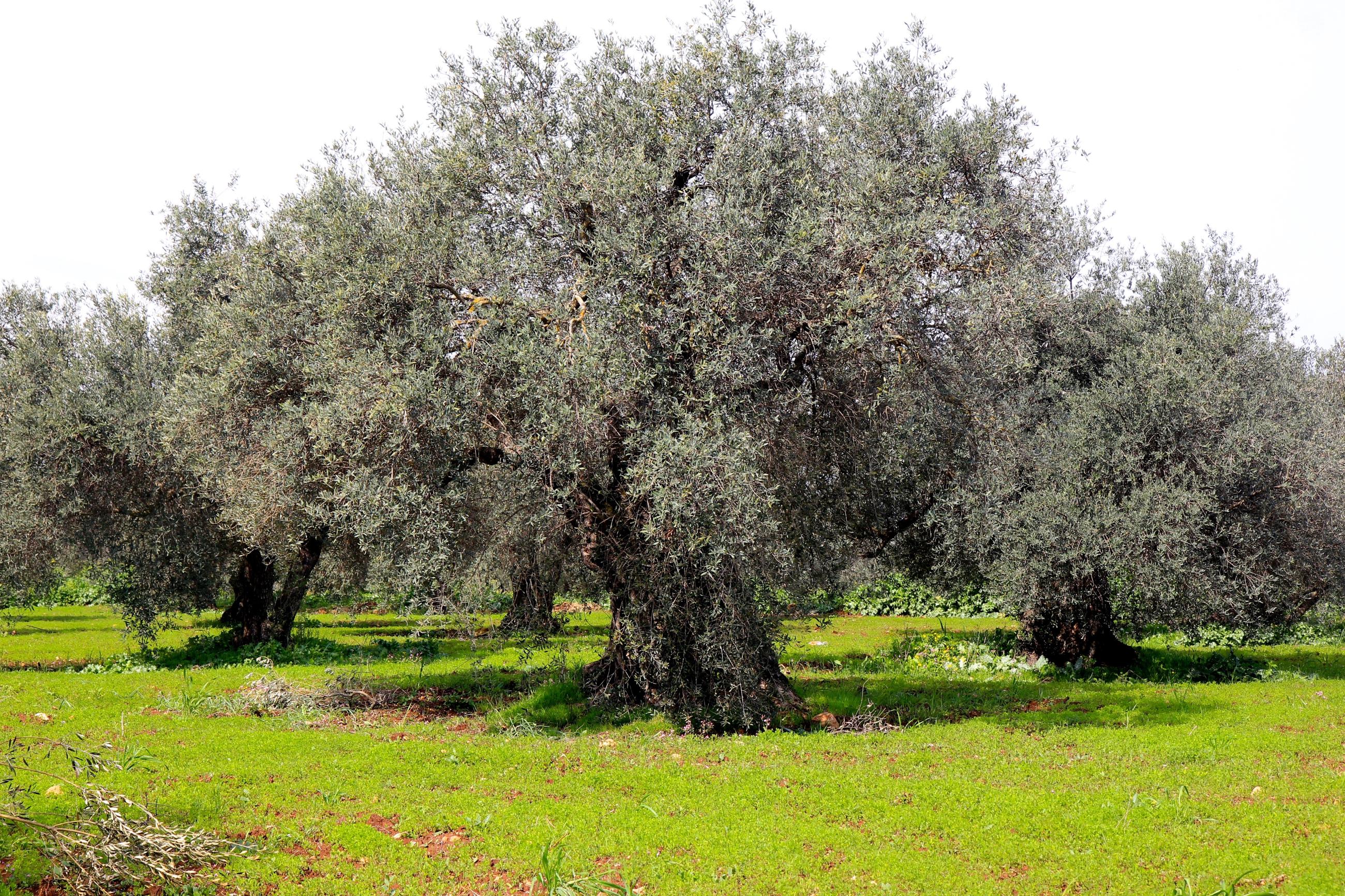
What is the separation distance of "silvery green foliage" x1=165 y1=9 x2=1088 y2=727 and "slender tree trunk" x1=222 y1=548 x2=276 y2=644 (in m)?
10.6

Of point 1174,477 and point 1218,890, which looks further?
point 1174,477

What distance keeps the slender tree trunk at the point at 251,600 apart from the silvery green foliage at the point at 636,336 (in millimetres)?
10571

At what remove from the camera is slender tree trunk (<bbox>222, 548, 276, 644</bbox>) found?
94.1ft

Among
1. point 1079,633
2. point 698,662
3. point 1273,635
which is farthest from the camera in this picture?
point 1273,635

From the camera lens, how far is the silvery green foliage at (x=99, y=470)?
22.5m

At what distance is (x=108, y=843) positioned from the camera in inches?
299

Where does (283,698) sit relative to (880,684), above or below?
above

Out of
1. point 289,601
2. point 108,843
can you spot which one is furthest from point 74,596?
point 108,843

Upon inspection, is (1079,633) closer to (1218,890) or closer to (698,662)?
(698,662)

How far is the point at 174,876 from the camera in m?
7.51

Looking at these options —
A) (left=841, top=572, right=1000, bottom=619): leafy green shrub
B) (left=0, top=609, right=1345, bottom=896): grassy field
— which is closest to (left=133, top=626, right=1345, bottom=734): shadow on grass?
(left=0, top=609, right=1345, bottom=896): grassy field

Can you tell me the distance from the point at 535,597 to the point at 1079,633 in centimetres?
1531

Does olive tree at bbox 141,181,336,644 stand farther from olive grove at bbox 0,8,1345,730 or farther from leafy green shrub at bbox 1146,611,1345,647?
leafy green shrub at bbox 1146,611,1345,647

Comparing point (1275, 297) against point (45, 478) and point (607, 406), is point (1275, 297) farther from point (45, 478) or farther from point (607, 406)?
point (45, 478)
